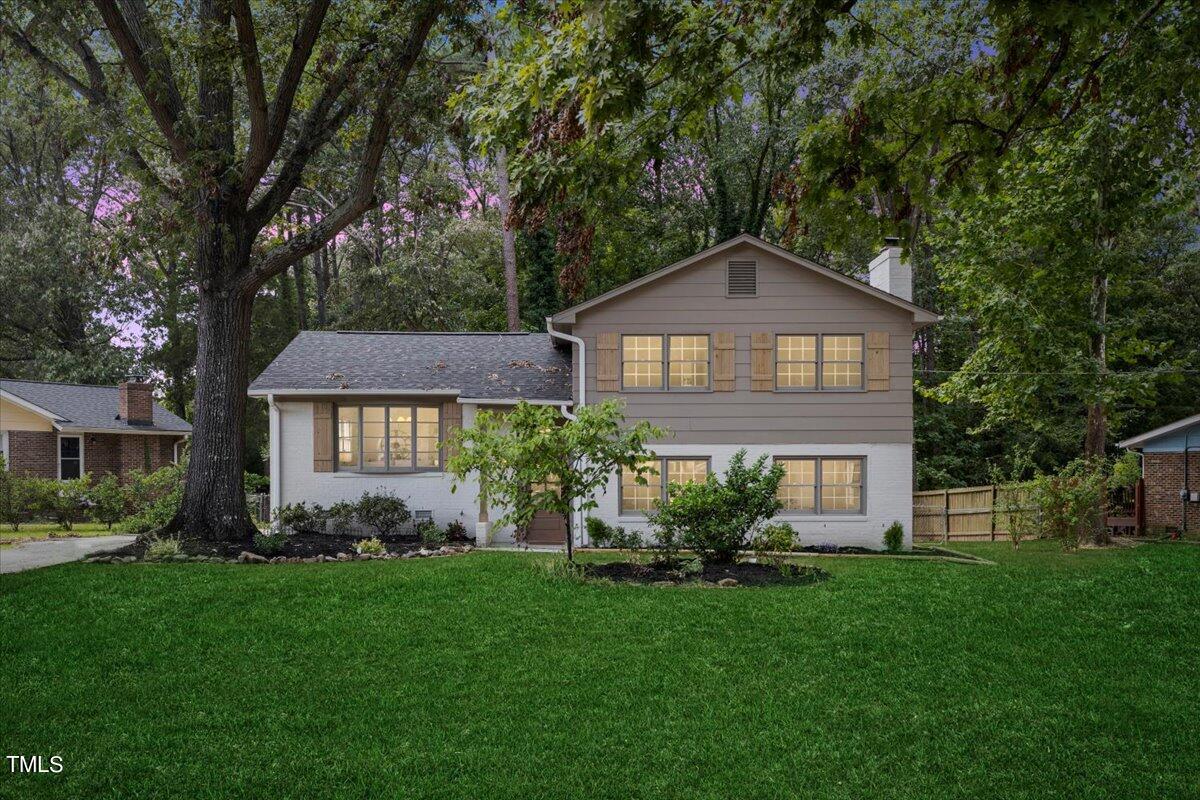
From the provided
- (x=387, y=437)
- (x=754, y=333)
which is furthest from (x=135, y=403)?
(x=754, y=333)

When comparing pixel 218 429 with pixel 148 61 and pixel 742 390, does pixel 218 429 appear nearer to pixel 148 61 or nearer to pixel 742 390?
pixel 148 61

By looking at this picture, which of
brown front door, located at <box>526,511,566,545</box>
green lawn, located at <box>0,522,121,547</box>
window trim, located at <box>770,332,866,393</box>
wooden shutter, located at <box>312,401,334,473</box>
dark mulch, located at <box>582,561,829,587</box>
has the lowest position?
green lawn, located at <box>0,522,121,547</box>

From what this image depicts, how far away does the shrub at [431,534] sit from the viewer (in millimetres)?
15352

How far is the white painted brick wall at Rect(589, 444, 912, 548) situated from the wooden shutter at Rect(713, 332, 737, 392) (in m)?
1.23

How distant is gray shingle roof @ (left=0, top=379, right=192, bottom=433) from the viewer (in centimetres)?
2386

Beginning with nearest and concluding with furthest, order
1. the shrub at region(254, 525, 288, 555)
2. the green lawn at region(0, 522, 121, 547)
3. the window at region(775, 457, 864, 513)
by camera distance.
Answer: the shrub at region(254, 525, 288, 555), the window at region(775, 457, 864, 513), the green lawn at region(0, 522, 121, 547)

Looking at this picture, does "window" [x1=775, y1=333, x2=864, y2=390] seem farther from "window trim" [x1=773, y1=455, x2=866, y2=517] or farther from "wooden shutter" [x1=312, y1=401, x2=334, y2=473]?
"wooden shutter" [x1=312, y1=401, x2=334, y2=473]

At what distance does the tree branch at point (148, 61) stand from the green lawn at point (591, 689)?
24.6 feet

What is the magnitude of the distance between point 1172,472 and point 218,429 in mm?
23703

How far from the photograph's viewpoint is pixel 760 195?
96.8 ft

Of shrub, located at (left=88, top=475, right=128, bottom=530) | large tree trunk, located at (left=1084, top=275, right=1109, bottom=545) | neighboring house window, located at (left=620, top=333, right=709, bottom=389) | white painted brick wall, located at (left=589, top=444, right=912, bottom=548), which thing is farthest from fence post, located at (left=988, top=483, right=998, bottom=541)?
shrub, located at (left=88, top=475, right=128, bottom=530)

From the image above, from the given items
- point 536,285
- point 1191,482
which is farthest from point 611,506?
point 1191,482

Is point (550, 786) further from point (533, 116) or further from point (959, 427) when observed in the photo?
point (959, 427)

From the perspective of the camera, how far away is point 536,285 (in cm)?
2738
